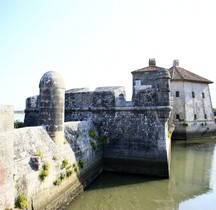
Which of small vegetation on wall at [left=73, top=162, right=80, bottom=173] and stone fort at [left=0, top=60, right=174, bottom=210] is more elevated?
stone fort at [left=0, top=60, right=174, bottom=210]

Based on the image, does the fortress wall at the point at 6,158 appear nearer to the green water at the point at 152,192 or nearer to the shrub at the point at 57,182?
the shrub at the point at 57,182

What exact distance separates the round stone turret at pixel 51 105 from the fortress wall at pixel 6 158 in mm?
2572

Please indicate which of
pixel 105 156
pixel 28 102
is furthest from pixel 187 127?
pixel 28 102

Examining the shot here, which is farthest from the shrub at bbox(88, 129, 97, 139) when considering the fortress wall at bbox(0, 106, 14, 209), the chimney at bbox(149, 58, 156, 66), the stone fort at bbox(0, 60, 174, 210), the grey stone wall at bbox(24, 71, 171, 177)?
the chimney at bbox(149, 58, 156, 66)

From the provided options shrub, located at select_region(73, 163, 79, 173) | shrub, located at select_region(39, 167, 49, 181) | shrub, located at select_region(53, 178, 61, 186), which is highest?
shrub, located at select_region(39, 167, 49, 181)

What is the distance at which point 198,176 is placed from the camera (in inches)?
440

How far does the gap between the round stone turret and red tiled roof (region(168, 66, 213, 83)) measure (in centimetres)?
2215

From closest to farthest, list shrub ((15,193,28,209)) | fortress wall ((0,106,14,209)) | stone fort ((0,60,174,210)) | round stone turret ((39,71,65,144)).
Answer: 1. fortress wall ((0,106,14,209))
2. shrub ((15,193,28,209))
3. stone fort ((0,60,174,210))
4. round stone turret ((39,71,65,144))

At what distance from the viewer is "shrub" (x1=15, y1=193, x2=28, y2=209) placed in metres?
5.21

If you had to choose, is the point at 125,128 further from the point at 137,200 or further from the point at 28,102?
the point at 28,102

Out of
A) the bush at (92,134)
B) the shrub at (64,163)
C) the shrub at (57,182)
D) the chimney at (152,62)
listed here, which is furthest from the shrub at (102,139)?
the chimney at (152,62)

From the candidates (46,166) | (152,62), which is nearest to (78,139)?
(46,166)

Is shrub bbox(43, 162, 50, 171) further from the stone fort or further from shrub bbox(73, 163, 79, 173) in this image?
shrub bbox(73, 163, 79, 173)

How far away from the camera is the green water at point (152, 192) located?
7.74 meters
